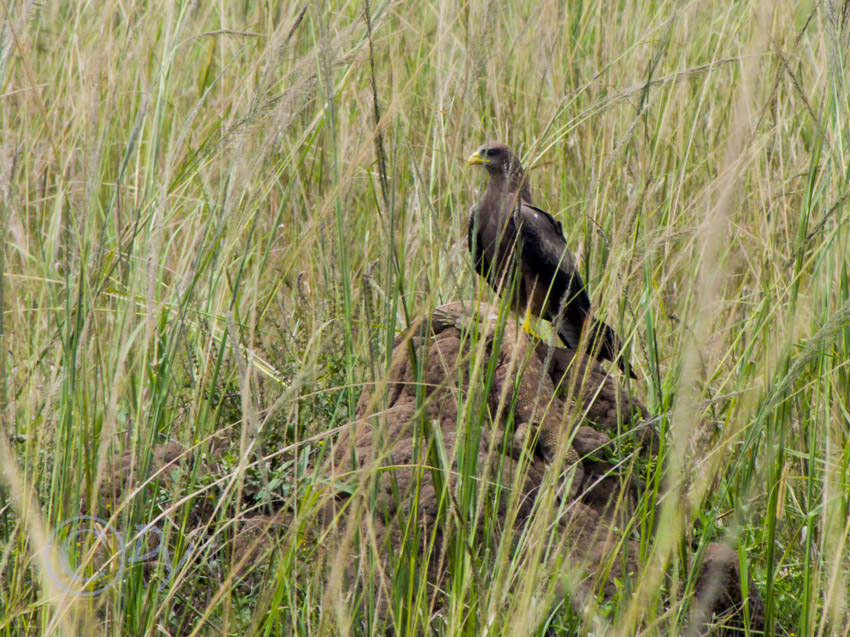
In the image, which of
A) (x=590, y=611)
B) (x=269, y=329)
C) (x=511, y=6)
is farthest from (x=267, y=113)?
(x=511, y=6)

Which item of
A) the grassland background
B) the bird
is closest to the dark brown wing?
the bird

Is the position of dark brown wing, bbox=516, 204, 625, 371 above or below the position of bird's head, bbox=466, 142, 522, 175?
below

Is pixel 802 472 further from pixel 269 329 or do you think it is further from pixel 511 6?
pixel 511 6

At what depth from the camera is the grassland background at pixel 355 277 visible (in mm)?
1543

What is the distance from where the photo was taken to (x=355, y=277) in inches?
129

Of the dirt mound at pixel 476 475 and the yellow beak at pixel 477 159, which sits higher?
the yellow beak at pixel 477 159

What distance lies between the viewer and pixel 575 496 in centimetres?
231

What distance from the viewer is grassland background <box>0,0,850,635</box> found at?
1543 mm

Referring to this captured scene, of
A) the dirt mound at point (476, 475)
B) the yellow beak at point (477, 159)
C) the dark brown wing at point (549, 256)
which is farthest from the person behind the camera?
the yellow beak at point (477, 159)

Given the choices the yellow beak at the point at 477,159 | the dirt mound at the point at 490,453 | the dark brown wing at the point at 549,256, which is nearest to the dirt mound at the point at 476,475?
the dirt mound at the point at 490,453

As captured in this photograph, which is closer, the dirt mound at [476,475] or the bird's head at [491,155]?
the dirt mound at [476,475]

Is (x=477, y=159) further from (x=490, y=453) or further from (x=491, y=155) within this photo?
(x=490, y=453)

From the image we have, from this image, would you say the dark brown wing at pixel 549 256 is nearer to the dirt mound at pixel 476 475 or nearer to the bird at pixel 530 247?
the bird at pixel 530 247

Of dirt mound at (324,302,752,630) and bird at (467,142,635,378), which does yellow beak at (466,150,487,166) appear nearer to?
bird at (467,142,635,378)
